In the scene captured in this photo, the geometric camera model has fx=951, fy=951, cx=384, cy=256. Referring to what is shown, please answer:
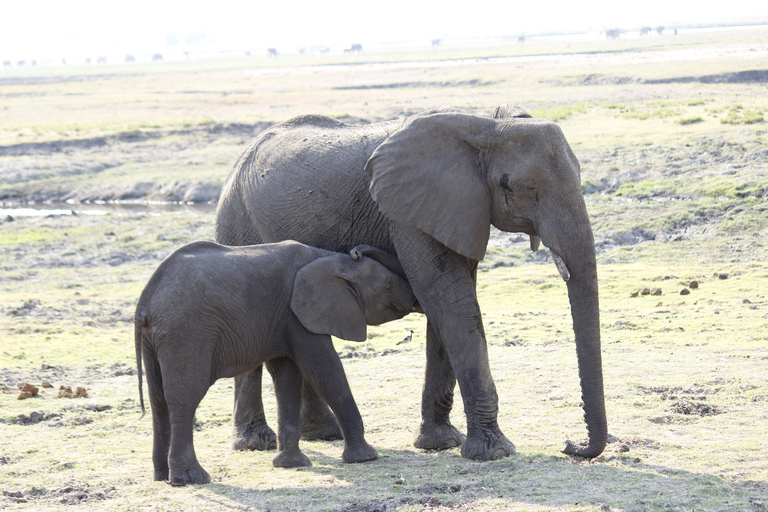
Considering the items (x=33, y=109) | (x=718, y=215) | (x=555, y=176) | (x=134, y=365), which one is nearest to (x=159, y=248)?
(x=134, y=365)

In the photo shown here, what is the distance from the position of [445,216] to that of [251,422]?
2.70 metres

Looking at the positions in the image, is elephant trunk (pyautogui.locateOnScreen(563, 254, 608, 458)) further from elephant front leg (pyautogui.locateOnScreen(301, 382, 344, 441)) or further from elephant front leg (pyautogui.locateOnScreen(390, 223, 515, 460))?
elephant front leg (pyautogui.locateOnScreen(301, 382, 344, 441))

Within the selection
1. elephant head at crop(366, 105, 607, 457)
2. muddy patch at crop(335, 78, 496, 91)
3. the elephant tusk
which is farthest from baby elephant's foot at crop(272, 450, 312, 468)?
muddy patch at crop(335, 78, 496, 91)

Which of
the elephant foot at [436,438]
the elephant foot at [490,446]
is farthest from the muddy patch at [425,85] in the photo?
the elephant foot at [490,446]

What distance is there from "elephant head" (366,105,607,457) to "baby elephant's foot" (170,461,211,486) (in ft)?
7.95

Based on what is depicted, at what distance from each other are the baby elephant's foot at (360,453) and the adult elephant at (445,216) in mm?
624

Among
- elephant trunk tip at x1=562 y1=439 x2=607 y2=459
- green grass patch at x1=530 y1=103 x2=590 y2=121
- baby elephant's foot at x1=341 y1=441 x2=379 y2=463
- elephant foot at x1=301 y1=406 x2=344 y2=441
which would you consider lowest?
elephant foot at x1=301 y1=406 x2=344 y2=441

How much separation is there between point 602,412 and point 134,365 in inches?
251

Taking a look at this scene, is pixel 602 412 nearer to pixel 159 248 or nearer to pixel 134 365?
pixel 134 365

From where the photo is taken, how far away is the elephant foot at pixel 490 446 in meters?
7.39

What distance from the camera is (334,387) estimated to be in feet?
24.2

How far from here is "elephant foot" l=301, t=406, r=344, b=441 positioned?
877 centimetres

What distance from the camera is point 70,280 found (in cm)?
1662

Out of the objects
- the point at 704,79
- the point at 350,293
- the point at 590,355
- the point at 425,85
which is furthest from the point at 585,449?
the point at 425,85
